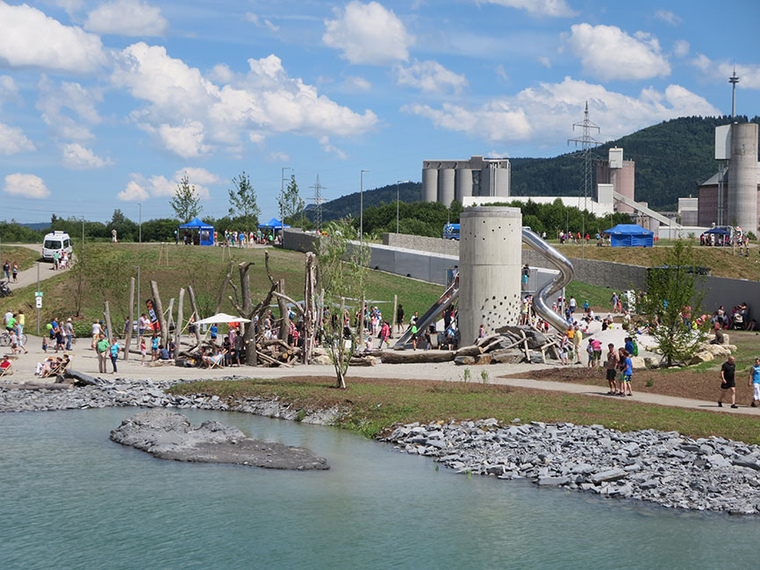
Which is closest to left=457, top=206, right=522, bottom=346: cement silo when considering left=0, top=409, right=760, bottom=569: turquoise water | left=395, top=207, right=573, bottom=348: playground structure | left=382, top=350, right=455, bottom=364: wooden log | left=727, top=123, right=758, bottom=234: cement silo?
left=395, top=207, right=573, bottom=348: playground structure

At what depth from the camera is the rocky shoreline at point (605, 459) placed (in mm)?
18672

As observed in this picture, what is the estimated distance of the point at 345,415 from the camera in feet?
85.9

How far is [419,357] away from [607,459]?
690 inches

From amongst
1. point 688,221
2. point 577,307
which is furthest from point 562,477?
point 688,221

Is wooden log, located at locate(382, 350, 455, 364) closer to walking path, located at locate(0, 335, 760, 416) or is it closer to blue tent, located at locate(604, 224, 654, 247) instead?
walking path, located at locate(0, 335, 760, 416)

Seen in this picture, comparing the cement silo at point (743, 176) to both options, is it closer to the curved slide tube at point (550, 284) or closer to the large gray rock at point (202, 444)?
the curved slide tube at point (550, 284)

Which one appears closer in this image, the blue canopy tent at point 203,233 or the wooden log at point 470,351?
the wooden log at point 470,351

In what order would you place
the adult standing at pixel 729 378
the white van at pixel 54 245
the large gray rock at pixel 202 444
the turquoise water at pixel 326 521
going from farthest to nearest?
1. the white van at pixel 54 245
2. the adult standing at pixel 729 378
3. the large gray rock at pixel 202 444
4. the turquoise water at pixel 326 521

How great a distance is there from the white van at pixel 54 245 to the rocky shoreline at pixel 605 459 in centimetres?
4482

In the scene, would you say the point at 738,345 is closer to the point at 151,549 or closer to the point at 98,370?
the point at 98,370

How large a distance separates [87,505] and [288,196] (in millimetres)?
86528

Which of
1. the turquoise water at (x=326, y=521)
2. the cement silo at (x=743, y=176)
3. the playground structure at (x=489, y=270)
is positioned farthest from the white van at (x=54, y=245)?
the cement silo at (x=743, y=176)

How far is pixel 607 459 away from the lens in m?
20.5

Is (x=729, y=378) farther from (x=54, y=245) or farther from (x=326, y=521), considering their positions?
(x=54, y=245)
